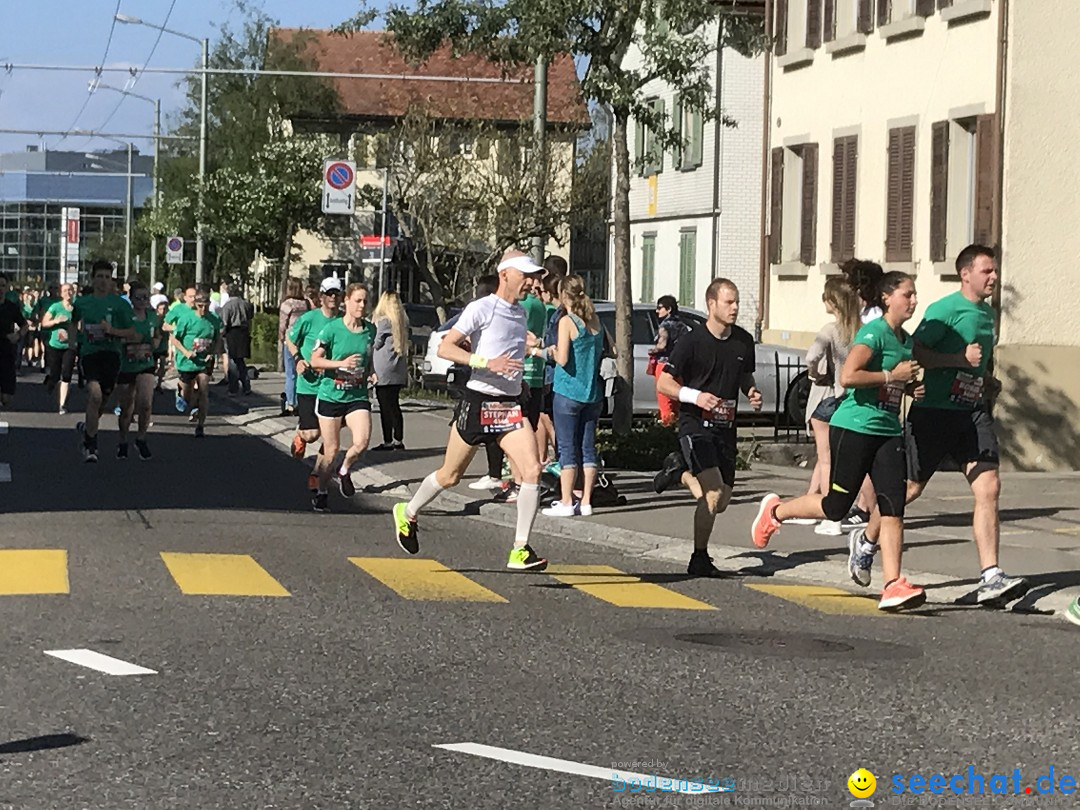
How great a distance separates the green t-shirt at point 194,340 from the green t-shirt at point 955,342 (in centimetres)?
1410

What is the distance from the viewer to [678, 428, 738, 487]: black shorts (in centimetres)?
1306

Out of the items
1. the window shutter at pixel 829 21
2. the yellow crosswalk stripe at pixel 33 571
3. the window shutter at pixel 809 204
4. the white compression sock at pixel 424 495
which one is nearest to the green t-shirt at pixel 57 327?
the window shutter at pixel 809 204

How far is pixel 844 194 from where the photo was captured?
1106 inches

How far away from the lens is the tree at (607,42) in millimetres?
22203

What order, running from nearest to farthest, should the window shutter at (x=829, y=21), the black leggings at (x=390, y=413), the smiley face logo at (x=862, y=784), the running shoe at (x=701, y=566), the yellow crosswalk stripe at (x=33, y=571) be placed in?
the smiley face logo at (x=862, y=784) → the yellow crosswalk stripe at (x=33, y=571) → the running shoe at (x=701, y=566) → the black leggings at (x=390, y=413) → the window shutter at (x=829, y=21)

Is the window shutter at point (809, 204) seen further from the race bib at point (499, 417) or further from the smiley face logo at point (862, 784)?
the smiley face logo at point (862, 784)

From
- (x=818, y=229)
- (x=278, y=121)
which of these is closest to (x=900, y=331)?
(x=818, y=229)

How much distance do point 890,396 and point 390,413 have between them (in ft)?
37.1

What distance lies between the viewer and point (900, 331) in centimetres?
1215

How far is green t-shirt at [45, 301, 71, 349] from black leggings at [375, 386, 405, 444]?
9.78m

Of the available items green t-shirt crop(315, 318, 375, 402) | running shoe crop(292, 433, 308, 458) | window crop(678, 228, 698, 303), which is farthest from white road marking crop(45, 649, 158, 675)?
window crop(678, 228, 698, 303)

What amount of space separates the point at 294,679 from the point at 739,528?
7.52 meters

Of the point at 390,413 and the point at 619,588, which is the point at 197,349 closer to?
the point at 390,413

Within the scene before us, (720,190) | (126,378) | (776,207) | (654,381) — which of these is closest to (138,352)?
(126,378)
